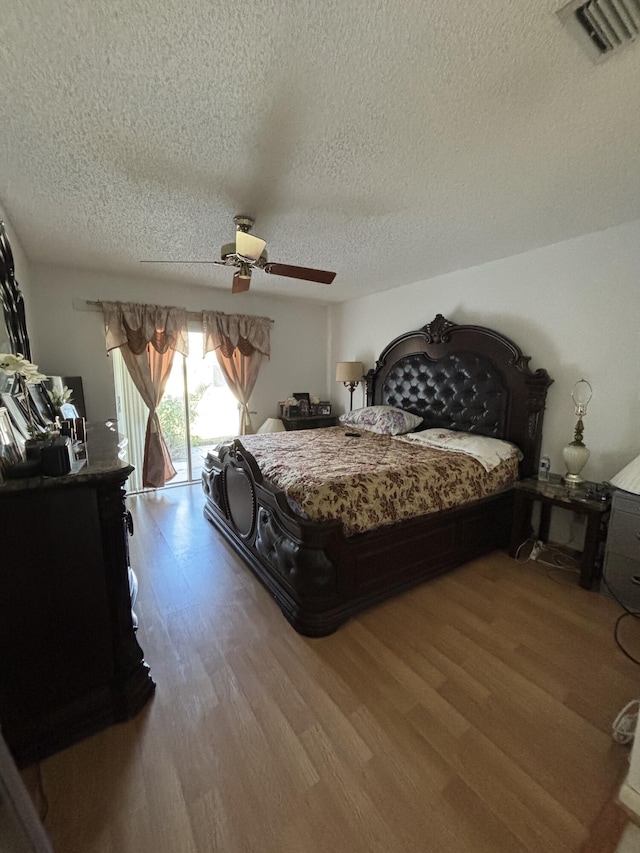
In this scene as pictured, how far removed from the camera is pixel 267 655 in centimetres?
177

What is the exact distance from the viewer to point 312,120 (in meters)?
1.42

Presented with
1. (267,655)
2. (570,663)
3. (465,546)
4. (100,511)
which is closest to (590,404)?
(465,546)

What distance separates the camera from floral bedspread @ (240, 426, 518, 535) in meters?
2.02

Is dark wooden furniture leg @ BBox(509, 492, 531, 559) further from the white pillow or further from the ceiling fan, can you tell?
the ceiling fan

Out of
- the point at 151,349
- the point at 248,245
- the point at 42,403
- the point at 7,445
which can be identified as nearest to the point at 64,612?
the point at 7,445

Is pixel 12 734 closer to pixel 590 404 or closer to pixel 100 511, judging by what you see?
pixel 100 511

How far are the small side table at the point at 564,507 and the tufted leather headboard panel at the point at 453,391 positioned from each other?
0.62 metres

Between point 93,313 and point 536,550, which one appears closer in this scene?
point 536,550

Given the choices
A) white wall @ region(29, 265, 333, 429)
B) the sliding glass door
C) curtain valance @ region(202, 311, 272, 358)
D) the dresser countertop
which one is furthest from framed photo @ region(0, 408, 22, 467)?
curtain valance @ region(202, 311, 272, 358)

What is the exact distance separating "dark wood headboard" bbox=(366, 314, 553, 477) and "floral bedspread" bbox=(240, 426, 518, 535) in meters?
0.39

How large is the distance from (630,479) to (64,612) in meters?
2.82

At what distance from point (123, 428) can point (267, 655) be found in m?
3.18

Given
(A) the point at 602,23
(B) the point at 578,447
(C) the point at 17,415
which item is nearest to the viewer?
(A) the point at 602,23

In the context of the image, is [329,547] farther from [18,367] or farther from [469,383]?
[469,383]
